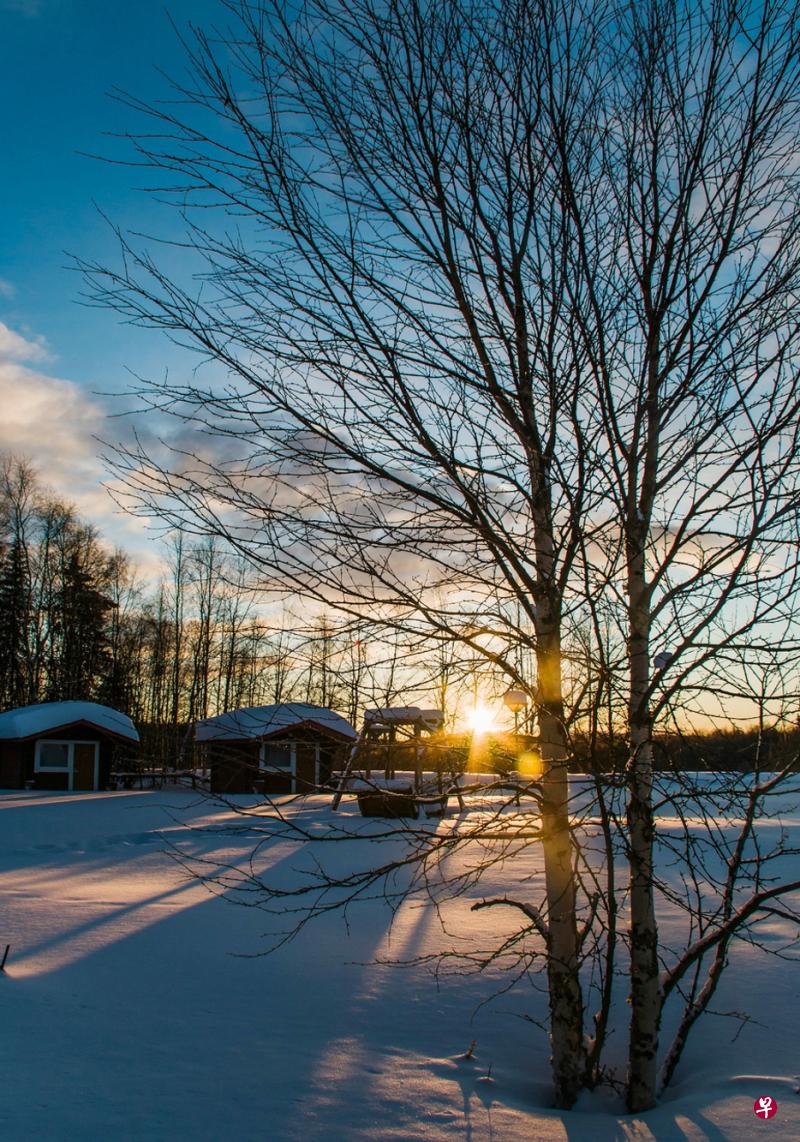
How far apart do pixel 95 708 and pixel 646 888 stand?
28313 millimetres

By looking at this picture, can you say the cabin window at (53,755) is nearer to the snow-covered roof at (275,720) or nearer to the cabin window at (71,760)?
the cabin window at (71,760)

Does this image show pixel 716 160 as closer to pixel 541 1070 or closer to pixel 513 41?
pixel 513 41

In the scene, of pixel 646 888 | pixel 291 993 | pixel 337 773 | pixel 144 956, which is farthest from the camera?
pixel 144 956

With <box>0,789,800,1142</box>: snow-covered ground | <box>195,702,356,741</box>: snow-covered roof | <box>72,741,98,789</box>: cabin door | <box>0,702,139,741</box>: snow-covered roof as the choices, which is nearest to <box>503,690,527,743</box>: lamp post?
<box>195,702,356,741</box>: snow-covered roof

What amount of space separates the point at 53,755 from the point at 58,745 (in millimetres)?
372

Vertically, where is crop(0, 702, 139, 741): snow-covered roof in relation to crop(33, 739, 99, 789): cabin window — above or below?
above

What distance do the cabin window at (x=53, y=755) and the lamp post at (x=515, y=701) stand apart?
93.1 ft

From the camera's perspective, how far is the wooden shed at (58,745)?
91.6ft

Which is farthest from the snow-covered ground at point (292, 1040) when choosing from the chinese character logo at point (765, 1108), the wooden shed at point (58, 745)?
the wooden shed at point (58, 745)

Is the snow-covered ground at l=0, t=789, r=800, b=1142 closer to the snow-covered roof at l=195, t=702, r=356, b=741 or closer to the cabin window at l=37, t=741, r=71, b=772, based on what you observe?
the snow-covered roof at l=195, t=702, r=356, b=741

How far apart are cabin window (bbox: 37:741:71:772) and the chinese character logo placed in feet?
93.9

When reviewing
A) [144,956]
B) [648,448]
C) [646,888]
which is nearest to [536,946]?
[144,956]

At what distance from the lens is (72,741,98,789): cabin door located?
2914 cm

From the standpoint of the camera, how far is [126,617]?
43969mm
